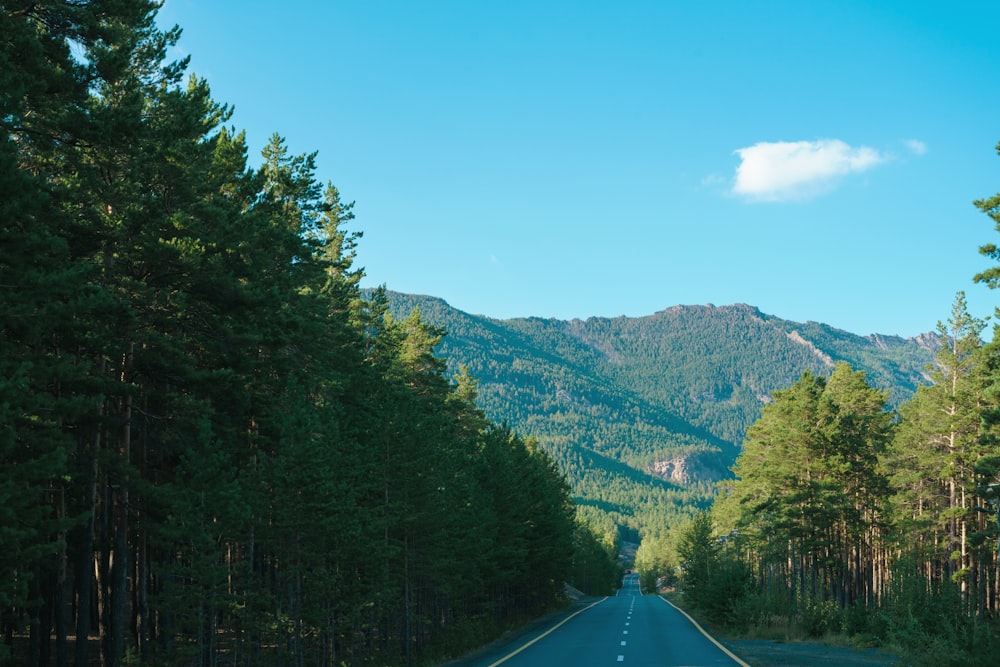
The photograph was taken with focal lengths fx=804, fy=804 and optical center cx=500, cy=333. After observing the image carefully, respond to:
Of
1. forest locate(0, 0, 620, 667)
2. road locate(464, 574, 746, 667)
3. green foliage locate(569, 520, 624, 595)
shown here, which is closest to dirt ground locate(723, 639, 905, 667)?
road locate(464, 574, 746, 667)

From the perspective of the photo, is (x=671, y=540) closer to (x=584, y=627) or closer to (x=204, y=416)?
(x=584, y=627)

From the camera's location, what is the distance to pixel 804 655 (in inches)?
1024

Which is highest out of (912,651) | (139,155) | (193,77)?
(193,77)

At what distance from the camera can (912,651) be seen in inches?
942

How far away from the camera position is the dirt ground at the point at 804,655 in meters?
23.2

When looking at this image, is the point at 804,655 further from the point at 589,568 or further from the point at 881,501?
the point at 589,568

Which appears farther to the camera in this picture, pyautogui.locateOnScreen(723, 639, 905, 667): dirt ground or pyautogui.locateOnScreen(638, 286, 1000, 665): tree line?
pyautogui.locateOnScreen(638, 286, 1000, 665): tree line

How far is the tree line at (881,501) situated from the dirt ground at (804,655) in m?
1.41

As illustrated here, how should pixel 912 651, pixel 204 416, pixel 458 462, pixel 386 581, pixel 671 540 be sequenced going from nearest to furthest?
pixel 204 416
pixel 912 651
pixel 386 581
pixel 458 462
pixel 671 540

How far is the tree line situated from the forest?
1587 cm

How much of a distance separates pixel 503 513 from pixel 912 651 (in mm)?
27939

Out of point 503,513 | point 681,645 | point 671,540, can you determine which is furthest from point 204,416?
point 671,540

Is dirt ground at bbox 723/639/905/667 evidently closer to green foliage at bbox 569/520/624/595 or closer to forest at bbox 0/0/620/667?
forest at bbox 0/0/620/667

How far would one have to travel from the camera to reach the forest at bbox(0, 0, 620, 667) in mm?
12930
